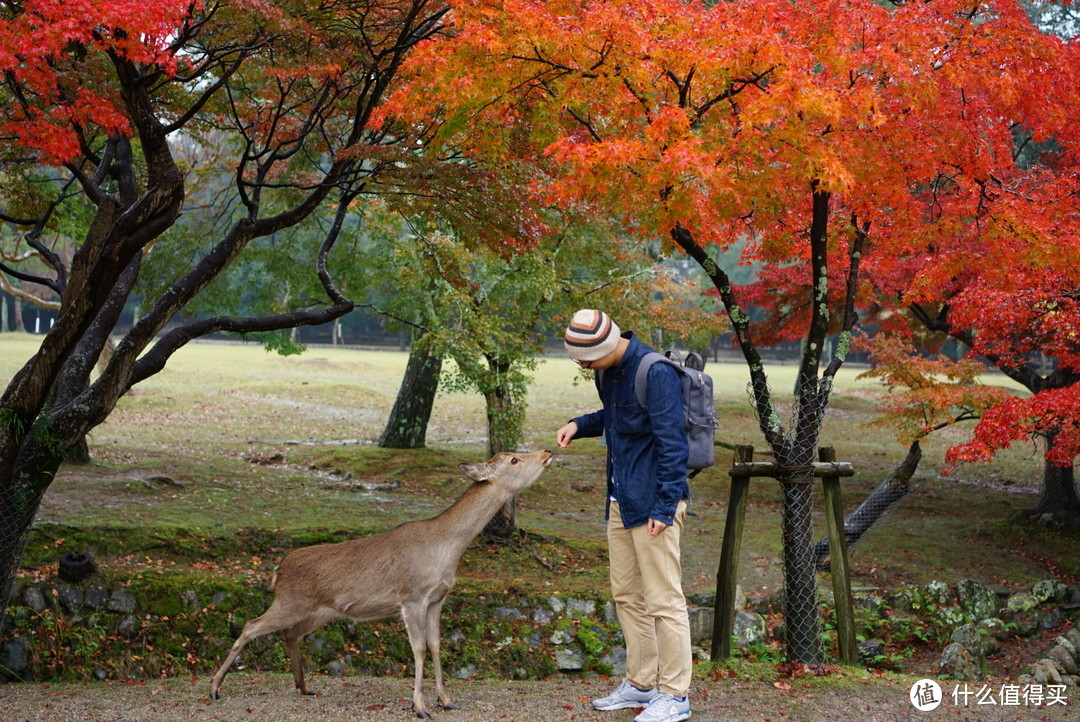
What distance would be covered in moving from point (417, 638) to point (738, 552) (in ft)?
8.59

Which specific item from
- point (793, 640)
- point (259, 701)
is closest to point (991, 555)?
point (793, 640)

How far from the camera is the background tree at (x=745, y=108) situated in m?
6.73

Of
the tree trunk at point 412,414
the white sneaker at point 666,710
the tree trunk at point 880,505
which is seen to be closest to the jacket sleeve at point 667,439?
the white sneaker at point 666,710

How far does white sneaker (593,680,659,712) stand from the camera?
5.24 m

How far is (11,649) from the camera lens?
275 inches

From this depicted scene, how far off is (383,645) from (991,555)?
9454 millimetres

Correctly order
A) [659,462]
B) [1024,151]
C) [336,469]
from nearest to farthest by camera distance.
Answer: [659,462] < [336,469] < [1024,151]

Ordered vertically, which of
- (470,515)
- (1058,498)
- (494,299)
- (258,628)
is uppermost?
(494,299)

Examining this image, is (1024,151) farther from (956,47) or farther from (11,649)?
(11,649)

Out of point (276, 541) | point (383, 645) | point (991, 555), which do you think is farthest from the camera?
point (991, 555)

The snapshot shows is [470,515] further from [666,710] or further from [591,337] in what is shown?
[666,710]

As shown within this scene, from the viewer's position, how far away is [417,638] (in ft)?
17.3

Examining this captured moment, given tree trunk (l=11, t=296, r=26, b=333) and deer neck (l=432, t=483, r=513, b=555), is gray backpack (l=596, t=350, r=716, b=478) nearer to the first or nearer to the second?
deer neck (l=432, t=483, r=513, b=555)

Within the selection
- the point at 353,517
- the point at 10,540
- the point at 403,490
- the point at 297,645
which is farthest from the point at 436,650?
the point at 403,490
